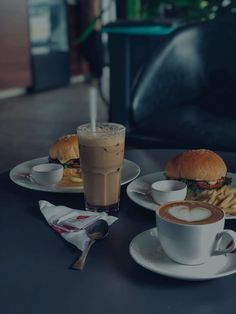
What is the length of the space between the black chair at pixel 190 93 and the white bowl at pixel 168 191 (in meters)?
0.93

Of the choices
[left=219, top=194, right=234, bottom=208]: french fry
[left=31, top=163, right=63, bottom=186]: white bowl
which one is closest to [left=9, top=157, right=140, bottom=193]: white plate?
[left=31, top=163, right=63, bottom=186]: white bowl

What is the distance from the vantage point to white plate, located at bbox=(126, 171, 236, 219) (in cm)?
103

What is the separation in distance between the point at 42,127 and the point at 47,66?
2282 mm

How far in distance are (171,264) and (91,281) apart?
13cm

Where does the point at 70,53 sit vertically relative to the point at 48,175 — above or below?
below

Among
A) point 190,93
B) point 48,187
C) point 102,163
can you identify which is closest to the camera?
point 102,163

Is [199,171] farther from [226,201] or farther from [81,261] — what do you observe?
[81,261]

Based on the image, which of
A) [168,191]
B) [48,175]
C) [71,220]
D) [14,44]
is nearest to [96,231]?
[71,220]

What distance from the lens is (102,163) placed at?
1.03 metres

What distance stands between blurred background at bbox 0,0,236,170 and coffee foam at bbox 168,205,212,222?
1.73 metres

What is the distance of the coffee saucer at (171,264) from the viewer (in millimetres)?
746

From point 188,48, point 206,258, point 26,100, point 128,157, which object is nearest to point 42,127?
point 26,100

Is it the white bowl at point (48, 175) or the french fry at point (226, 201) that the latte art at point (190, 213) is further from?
the white bowl at point (48, 175)

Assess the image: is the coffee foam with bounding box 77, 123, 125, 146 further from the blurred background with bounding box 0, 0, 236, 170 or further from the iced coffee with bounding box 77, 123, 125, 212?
the blurred background with bounding box 0, 0, 236, 170
